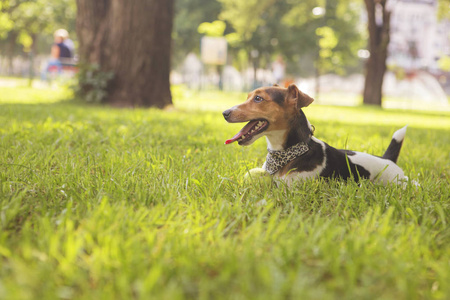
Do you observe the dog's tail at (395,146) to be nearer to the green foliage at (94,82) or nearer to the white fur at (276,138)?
the white fur at (276,138)

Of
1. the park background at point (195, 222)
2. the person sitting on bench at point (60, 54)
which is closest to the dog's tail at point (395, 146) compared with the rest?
the park background at point (195, 222)

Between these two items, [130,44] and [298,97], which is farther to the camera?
[130,44]

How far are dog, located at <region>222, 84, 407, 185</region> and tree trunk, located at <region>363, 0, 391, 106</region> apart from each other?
17.8 meters

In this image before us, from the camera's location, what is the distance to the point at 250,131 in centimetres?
286

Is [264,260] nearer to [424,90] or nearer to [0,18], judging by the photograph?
[0,18]

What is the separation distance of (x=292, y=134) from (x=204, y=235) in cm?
127

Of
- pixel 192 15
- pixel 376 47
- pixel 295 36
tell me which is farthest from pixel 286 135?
pixel 192 15

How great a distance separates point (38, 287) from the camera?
1.37 metres

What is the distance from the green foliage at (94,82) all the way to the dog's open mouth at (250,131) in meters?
6.19

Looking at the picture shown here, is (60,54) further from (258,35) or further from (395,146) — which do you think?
(258,35)

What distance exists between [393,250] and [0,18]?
32107 mm

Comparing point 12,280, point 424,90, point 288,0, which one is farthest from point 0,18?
point 424,90

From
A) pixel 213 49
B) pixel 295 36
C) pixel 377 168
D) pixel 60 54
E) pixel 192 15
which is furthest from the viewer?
pixel 192 15

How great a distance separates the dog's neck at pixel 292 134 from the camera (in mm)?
2875
